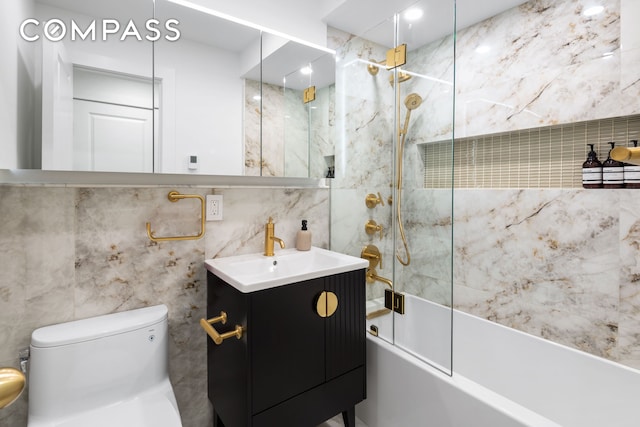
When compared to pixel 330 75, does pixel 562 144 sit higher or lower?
lower

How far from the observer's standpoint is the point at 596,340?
5.54ft

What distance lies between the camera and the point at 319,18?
81.1 inches

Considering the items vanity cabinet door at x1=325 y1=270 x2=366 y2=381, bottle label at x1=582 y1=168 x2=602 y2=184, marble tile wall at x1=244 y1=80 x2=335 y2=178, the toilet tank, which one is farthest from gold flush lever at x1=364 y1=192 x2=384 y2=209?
the toilet tank

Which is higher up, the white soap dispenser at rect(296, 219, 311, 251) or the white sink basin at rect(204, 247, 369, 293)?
the white soap dispenser at rect(296, 219, 311, 251)

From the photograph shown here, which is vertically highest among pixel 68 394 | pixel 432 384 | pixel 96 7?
pixel 96 7

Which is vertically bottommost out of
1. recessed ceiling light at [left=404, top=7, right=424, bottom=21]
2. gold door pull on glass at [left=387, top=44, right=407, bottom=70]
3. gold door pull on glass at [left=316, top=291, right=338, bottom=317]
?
gold door pull on glass at [left=316, top=291, right=338, bottom=317]

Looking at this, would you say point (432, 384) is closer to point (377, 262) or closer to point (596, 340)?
point (377, 262)

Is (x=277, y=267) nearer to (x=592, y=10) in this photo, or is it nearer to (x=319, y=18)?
(x=319, y=18)

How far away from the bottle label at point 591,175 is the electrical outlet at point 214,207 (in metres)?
1.88

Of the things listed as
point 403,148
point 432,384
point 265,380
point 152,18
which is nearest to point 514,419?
point 432,384

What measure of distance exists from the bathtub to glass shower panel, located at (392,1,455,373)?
0.02 metres

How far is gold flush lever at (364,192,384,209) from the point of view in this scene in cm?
190

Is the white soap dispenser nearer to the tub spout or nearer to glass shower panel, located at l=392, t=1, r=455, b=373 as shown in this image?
the tub spout

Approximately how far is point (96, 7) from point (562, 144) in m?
2.36
